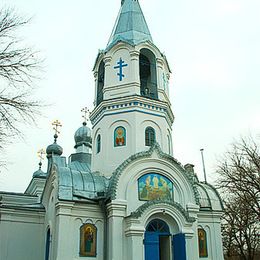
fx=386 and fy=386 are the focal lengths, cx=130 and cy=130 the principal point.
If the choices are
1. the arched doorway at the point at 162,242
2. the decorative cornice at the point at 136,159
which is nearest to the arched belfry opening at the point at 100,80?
the decorative cornice at the point at 136,159

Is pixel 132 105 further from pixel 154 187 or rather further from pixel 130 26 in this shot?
pixel 130 26

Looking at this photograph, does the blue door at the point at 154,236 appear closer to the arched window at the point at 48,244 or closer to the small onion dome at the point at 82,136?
the arched window at the point at 48,244

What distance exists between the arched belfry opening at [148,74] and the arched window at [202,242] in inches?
253

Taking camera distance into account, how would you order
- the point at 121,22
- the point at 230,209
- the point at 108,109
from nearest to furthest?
the point at 108,109
the point at 121,22
the point at 230,209

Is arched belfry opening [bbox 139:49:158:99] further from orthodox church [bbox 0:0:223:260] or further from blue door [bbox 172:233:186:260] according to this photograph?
blue door [bbox 172:233:186:260]

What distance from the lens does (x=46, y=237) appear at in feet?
53.2

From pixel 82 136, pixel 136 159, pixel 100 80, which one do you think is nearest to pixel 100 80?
pixel 100 80

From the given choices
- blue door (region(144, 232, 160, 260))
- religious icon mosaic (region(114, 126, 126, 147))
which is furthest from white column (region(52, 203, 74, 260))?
religious icon mosaic (region(114, 126, 126, 147))

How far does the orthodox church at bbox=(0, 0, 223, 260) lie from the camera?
47.2ft

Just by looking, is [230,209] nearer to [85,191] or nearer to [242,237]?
[242,237]

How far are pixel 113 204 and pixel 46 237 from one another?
12.3 ft

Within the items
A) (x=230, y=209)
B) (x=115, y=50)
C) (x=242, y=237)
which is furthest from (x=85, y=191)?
(x=242, y=237)

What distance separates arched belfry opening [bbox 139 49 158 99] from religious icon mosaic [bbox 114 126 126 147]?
2.11 m

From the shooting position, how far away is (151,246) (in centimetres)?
1445
